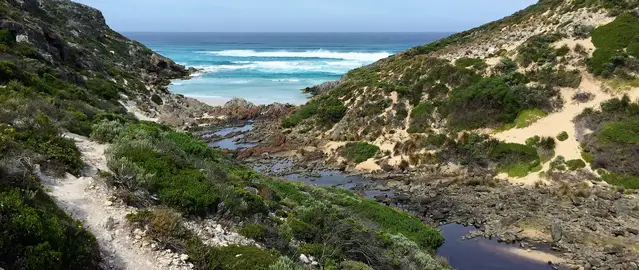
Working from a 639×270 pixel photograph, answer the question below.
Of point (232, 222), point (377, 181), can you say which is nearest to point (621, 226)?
point (377, 181)

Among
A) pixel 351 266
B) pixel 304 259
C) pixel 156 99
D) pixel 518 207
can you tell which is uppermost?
pixel 304 259

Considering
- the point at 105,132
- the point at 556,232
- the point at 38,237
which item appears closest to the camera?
the point at 38,237

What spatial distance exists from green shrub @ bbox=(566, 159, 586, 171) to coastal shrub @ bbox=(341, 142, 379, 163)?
11785 millimetres

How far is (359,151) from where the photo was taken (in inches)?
1156

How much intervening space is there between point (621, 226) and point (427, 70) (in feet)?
68.6

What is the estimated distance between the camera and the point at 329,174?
27047mm

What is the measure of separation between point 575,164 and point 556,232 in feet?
22.6

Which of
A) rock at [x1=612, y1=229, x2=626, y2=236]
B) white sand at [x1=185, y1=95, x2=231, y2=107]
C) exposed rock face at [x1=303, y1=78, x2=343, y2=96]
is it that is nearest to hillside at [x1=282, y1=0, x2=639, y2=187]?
rock at [x1=612, y1=229, x2=626, y2=236]

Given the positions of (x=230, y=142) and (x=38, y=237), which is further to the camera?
(x=230, y=142)

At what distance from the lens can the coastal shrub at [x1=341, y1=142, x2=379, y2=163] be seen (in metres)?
28.6

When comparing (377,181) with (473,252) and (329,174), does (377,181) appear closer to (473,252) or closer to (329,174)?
(329,174)

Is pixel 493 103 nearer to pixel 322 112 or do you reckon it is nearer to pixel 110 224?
pixel 322 112

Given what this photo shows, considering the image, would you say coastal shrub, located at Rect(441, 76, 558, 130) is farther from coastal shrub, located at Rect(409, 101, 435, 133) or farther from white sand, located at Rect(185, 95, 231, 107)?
white sand, located at Rect(185, 95, 231, 107)

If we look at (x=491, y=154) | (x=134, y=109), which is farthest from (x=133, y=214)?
(x=134, y=109)
